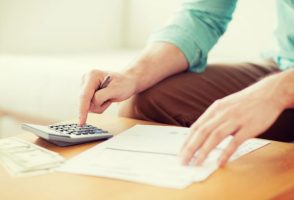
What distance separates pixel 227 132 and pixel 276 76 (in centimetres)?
16

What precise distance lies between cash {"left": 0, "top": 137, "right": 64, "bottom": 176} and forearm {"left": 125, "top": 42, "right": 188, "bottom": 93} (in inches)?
11.7

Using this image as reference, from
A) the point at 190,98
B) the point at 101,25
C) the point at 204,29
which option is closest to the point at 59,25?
the point at 101,25

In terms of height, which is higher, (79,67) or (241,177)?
(241,177)

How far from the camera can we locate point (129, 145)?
0.81m

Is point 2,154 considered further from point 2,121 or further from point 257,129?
point 2,121

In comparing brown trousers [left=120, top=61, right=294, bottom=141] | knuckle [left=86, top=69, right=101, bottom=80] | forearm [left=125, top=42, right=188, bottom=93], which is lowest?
brown trousers [left=120, top=61, right=294, bottom=141]

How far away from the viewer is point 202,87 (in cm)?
113

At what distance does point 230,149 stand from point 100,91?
32cm

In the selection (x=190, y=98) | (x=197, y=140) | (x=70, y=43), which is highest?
(x=197, y=140)

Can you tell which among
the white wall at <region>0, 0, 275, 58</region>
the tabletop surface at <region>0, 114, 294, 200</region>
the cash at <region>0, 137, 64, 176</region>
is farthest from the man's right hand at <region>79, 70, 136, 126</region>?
the white wall at <region>0, 0, 275, 58</region>

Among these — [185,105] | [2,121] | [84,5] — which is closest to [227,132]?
[185,105]

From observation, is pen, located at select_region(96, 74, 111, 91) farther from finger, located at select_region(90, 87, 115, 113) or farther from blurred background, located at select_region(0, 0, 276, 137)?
blurred background, located at select_region(0, 0, 276, 137)

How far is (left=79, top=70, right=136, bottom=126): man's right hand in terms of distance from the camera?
93 centimetres

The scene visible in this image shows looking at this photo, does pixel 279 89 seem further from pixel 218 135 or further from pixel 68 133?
pixel 68 133
